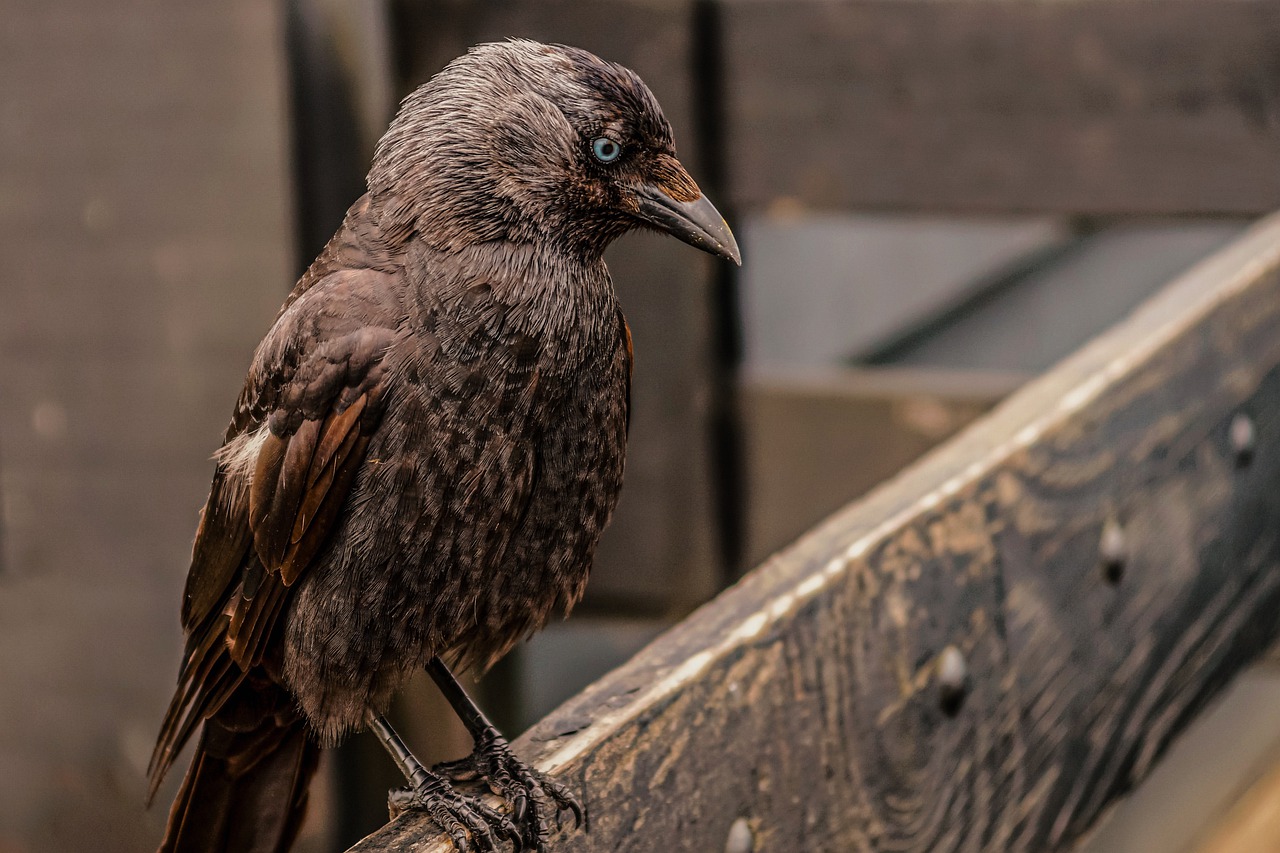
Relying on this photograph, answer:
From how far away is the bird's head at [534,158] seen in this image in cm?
163

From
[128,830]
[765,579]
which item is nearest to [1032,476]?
[765,579]

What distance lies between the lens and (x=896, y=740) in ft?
5.16

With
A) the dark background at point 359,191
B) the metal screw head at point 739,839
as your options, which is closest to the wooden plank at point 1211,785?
the metal screw head at point 739,839

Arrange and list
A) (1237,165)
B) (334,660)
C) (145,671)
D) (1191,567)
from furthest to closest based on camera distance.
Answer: (145,671) → (1237,165) → (1191,567) → (334,660)

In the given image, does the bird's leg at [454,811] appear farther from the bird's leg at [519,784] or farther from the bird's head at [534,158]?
the bird's head at [534,158]

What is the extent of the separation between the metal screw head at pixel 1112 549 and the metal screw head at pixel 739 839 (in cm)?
69

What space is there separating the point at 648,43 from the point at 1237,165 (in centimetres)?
110

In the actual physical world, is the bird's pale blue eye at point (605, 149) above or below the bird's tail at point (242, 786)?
above

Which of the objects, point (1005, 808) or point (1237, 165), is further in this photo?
point (1237, 165)

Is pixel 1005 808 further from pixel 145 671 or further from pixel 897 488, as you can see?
pixel 145 671

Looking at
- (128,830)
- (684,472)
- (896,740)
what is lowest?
(128,830)

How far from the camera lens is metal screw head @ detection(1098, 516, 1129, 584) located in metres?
1.87

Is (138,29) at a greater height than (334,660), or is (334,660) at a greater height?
(138,29)

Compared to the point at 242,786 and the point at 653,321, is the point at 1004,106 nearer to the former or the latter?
the point at 653,321
